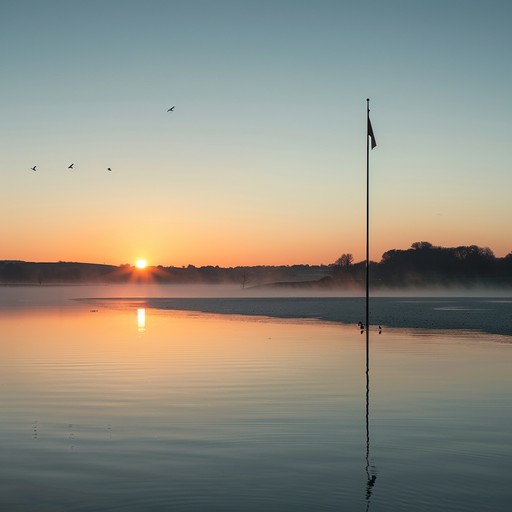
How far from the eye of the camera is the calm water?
11945 mm

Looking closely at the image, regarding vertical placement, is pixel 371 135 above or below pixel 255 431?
above

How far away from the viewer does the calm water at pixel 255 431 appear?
39.2 ft

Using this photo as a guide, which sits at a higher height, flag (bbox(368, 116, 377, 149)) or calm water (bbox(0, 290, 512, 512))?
flag (bbox(368, 116, 377, 149))

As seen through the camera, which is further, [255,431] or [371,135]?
[371,135]

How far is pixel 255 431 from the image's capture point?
670 inches

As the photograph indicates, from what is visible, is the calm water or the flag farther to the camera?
the flag

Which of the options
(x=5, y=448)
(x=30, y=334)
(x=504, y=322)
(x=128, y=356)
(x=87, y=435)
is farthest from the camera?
(x=504, y=322)

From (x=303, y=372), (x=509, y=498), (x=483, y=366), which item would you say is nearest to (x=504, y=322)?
(x=483, y=366)

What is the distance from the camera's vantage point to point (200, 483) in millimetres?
12539

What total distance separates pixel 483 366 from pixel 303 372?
22.8 ft

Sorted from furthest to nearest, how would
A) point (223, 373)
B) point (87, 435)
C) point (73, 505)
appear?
point (223, 373) → point (87, 435) → point (73, 505)

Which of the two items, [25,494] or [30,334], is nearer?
[25,494]

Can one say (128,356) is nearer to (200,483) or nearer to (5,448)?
(5,448)

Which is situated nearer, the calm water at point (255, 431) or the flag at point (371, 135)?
the calm water at point (255, 431)
